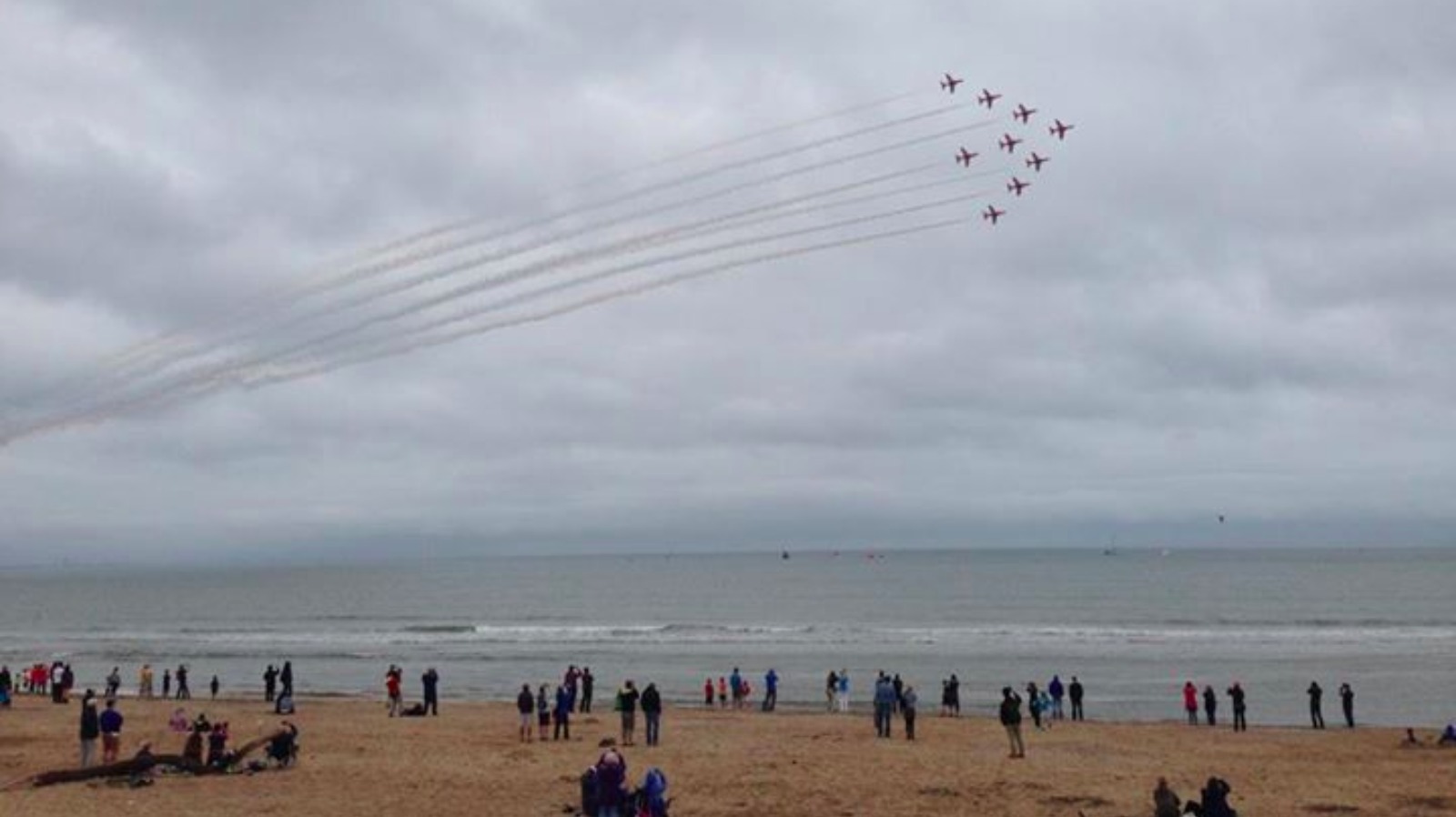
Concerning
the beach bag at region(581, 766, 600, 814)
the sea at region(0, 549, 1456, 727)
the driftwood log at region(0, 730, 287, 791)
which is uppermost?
the beach bag at region(581, 766, 600, 814)

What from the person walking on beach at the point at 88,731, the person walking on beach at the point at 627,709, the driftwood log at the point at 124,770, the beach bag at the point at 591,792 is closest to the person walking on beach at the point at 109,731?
the person walking on beach at the point at 88,731

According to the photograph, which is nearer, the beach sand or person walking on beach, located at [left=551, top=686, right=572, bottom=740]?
the beach sand

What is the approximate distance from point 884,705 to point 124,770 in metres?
16.9

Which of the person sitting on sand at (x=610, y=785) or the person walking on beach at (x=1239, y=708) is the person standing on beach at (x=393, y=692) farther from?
the person walking on beach at (x=1239, y=708)

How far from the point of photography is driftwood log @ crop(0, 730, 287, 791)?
2194 centimetres

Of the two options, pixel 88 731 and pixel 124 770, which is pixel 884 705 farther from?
pixel 88 731

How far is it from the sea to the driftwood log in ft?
79.4

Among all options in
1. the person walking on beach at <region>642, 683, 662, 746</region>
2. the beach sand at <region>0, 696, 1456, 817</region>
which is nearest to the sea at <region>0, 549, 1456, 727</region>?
the beach sand at <region>0, 696, 1456, 817</region>

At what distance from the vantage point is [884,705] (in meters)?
29.9

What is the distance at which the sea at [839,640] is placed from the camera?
50688 millimetres

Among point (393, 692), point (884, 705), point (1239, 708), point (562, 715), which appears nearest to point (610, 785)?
point (562, 715)

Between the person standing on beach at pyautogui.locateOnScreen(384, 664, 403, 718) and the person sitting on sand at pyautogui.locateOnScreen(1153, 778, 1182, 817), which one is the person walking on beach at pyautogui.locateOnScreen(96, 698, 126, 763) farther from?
the person sitting on sand at pyautogui.locateOnScreen(1153, 778, 1182, 817)

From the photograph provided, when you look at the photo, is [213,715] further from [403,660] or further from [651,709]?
[403,660]

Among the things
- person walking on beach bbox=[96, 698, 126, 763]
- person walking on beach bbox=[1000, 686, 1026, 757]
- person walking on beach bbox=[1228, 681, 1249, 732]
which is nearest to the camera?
person walking on beach bbox=[96, 698, 126, 763]
